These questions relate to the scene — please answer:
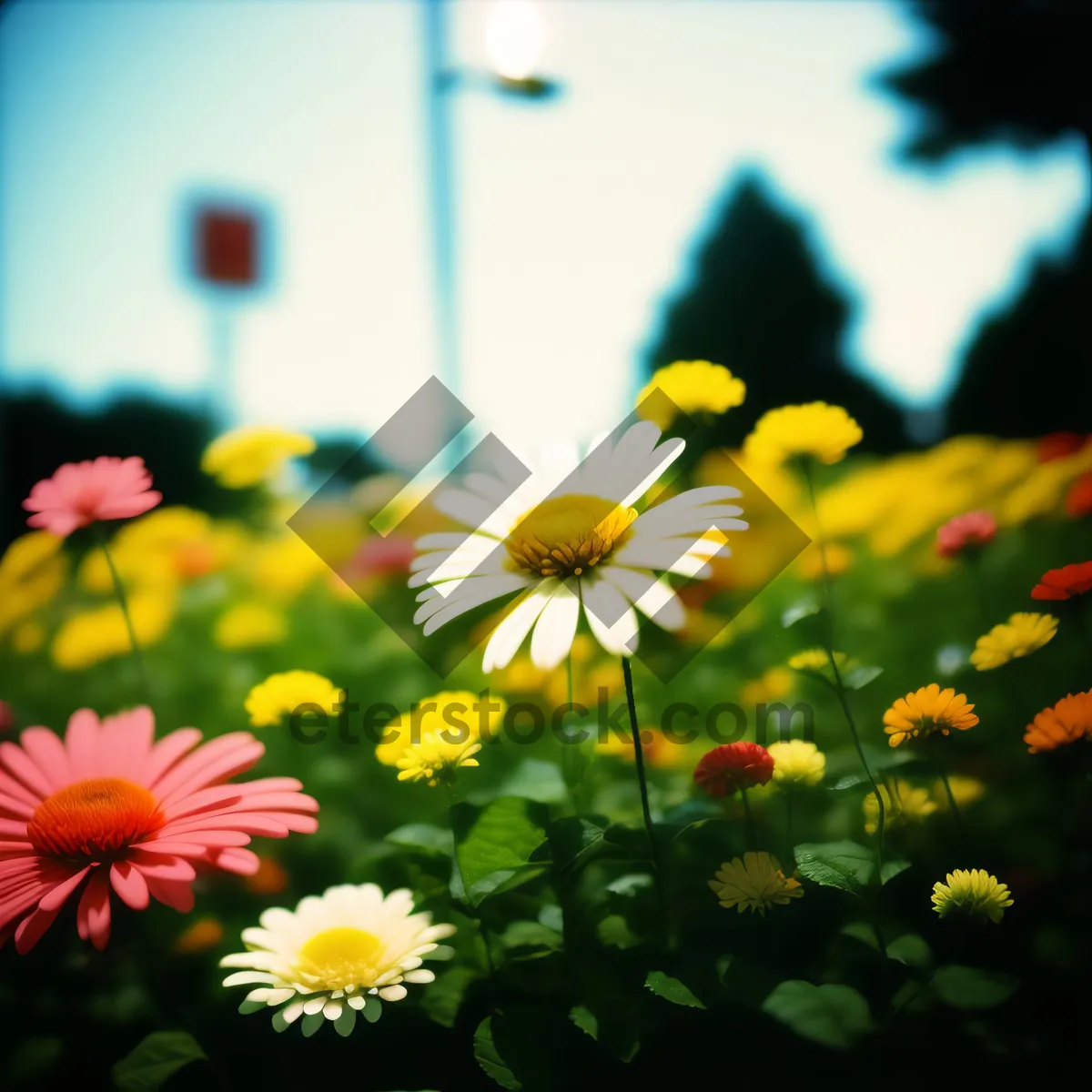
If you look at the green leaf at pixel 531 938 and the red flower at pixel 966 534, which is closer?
the green leaf at pixel 531 938

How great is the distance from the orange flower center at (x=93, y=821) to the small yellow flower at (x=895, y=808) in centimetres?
49

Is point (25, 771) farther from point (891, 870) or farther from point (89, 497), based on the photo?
point (891, 870)

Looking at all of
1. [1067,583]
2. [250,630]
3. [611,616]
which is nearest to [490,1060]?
[611,616]

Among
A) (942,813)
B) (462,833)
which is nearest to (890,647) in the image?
(942,813)

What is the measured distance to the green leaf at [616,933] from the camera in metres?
0.54

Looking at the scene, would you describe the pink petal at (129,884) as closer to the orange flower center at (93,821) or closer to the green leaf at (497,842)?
the orange flower center at (93,821)

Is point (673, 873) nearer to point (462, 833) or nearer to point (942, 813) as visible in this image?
point (462, 833)

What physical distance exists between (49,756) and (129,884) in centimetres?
21

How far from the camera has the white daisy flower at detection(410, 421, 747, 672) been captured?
513mm

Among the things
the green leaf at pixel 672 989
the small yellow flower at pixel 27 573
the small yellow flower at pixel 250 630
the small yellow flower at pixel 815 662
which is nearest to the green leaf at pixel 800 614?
the small yellow flower at pixel 815 662

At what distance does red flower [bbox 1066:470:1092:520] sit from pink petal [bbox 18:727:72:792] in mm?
904

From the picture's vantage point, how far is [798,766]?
1.83ft

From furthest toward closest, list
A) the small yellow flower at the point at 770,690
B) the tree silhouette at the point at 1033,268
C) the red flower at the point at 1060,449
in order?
1. the tree silhouette at the point at 1033,268
2. the red flower at the point at 1060,449
3. the small yellow flower at the point at 770,690

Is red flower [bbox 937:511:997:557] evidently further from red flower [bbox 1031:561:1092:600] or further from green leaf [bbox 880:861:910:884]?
green leaf [bbox 880:861:910:884]
